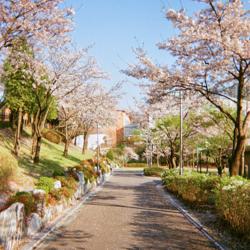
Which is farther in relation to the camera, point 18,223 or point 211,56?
point 211,56

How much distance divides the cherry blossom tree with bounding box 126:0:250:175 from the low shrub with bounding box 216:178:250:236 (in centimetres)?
313

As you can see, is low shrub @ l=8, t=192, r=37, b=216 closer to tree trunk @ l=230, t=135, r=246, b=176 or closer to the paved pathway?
the paved pathway

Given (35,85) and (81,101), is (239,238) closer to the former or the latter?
(35,85)

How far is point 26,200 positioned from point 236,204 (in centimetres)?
532

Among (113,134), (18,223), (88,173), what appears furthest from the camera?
(113,134)

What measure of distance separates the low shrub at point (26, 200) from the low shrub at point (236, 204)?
517cm

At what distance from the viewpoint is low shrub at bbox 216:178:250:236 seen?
8.82 meters

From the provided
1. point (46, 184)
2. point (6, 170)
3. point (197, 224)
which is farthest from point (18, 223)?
point (6, 170)

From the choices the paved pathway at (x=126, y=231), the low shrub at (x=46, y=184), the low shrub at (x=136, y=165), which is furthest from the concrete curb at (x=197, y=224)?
the low shrub at (x=136, y=165)

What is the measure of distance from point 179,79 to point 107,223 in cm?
656

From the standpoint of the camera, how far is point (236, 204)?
9.39 metres

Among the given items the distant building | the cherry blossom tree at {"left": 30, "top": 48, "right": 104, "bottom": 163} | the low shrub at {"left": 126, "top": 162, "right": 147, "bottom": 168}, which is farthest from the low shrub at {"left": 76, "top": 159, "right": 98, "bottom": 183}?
the distant building

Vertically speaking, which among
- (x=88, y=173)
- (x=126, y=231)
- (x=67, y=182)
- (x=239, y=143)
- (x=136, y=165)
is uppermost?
(x=239, y=143)

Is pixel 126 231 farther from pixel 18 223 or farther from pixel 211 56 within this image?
pixel 211 56
